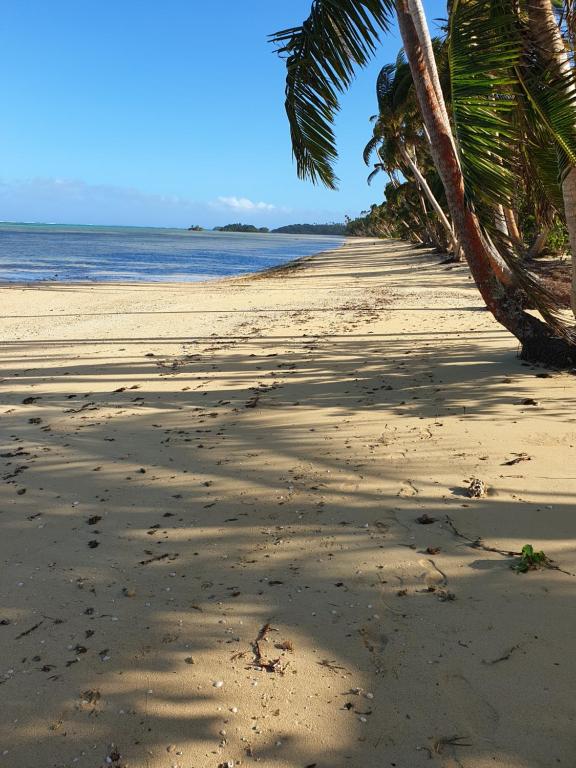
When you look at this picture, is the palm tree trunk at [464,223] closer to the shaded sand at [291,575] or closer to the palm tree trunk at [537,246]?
Result: the shaded sand at [291,575]

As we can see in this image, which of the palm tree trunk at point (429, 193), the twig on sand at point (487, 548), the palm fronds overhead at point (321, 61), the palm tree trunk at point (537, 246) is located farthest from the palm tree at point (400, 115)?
the twig on sand at point (487, 548)

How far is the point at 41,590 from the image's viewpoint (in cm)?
279

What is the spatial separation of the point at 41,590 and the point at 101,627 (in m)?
0.47

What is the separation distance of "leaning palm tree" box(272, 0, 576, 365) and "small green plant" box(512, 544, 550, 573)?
3.65 meters

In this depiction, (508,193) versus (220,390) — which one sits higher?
(508,193)

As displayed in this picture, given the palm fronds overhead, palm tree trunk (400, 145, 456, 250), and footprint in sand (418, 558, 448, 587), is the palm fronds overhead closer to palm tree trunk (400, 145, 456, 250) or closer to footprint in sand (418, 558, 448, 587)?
footprint in sand (418, 558, 448, 587)

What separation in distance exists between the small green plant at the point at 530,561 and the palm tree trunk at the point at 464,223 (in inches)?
149

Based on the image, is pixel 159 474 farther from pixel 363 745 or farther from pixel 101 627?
pixel 363 745

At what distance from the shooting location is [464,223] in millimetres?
5945

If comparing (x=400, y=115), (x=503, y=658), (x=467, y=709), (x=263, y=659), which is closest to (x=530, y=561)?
(x=503, y=658)

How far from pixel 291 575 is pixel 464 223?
440 centimetres

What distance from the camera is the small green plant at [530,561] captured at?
2.76m

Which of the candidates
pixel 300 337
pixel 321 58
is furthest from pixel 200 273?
pixel 321 58

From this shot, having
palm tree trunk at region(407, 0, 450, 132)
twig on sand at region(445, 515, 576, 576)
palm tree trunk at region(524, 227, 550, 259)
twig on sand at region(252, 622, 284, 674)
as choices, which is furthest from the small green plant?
palm tree trunk at region(524, 227, 550, 259)
